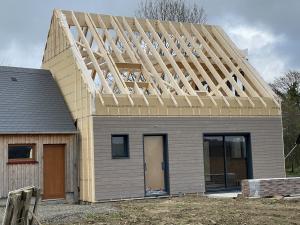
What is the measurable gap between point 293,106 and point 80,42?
66.8 feet

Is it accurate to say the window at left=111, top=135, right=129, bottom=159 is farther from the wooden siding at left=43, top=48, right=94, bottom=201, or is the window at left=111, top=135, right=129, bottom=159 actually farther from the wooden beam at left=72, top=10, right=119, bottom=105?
the wooden beam at left=72, top=10, right=119, bottom=105

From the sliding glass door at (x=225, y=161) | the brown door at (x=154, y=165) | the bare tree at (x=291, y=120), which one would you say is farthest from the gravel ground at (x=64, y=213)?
the bare tree at (x=291, y=120)

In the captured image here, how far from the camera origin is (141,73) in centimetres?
1908

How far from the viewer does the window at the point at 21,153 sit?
631 inches

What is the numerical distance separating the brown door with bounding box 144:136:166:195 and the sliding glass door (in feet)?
5.93

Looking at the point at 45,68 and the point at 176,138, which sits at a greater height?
the point at 45,68

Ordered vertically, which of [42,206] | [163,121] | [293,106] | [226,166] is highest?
[293,106]

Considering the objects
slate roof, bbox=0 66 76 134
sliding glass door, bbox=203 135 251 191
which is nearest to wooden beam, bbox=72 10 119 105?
slate roof, bbox=0 66 76 134

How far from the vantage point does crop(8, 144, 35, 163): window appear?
16.0 meters

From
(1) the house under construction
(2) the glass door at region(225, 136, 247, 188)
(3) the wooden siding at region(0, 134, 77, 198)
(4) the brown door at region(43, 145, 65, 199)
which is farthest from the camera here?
(2) the glass door at region(225, 136, 247, 188)

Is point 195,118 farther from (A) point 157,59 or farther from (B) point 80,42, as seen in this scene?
(B) point 80,42

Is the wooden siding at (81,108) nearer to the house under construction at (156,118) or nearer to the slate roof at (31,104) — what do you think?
the house under construction at (156,118)

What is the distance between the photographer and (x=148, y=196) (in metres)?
16.6

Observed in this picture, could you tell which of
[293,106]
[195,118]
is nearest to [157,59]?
[195,118]
